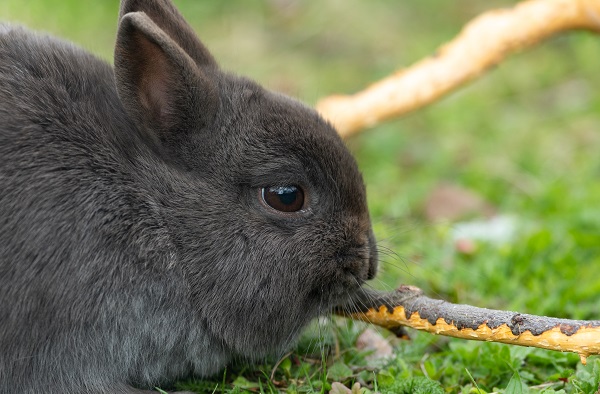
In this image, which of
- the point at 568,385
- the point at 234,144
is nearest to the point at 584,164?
the point at 568,385

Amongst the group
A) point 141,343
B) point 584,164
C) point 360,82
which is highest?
point 360,82

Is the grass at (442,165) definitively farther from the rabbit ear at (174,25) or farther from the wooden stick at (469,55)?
the rabbit ear at (174,25)

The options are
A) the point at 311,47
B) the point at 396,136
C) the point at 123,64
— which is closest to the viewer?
the point at 123,64

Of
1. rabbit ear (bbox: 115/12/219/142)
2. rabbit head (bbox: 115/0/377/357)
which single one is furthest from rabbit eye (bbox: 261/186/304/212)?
rabbit ear (bbox: 115/12/219/142)

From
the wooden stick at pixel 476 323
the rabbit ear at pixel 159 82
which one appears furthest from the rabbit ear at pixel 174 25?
the wooden stick at pixel 476 323

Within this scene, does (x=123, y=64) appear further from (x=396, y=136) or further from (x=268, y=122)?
(x=396, y=136)

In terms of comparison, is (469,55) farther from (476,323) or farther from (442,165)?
(476,323)
